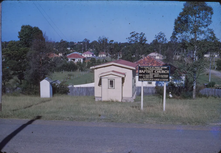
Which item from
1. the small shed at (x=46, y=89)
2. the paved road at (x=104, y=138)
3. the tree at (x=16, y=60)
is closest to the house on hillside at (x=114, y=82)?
the small shed at (x=46, y=89)

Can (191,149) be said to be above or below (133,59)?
below

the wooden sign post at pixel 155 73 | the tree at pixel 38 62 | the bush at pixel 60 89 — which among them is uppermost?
the tree at pixel 38 62

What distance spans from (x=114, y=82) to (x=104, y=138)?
12.4 m

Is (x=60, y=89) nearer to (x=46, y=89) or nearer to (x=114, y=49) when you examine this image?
(x=46, y=89)

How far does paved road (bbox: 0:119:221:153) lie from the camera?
6.20 metres

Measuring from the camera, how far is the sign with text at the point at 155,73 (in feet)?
40.9

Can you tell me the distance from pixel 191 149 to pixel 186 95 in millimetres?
19276

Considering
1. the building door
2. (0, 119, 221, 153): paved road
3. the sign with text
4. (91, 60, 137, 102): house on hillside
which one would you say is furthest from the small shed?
(0, 119, 221, 153): paved road

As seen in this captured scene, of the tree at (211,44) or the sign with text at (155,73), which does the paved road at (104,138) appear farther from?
the tree at (211,44)

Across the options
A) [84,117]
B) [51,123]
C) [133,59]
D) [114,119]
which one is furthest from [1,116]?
[133,59]

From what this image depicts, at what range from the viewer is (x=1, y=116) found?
33.6ft

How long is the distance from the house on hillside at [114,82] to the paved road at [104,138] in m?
10.4

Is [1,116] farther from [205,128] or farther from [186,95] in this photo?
[186,95]

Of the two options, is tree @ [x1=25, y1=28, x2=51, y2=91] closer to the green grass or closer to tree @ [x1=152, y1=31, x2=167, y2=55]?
the green grass
